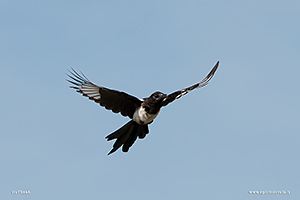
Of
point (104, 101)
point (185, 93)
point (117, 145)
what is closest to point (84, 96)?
point (104, 101)

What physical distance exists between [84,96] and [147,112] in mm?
1169

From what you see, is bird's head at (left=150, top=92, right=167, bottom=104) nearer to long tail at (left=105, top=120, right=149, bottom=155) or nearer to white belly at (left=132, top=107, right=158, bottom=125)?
white belly at (left=132, top=107, right=158, bottom=125)

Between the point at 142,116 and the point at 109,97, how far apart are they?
72cm

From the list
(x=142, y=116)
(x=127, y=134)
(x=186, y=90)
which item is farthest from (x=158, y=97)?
(x=127, y=134)

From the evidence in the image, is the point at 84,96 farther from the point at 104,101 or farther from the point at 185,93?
the point at 185,93

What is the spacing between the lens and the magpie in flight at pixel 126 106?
31.2 feet

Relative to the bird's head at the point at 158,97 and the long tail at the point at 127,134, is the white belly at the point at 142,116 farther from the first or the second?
the bird's head at the point at 158,97

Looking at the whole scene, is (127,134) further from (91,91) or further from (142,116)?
(91,91)

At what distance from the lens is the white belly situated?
9492mm

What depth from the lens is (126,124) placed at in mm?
9891

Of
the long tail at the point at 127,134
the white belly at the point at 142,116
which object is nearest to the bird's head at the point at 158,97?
the white belly at the point at 142,116

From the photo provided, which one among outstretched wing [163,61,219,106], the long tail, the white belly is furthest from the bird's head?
the long tail

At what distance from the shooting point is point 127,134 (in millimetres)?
9883

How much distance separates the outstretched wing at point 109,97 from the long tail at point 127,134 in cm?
21
